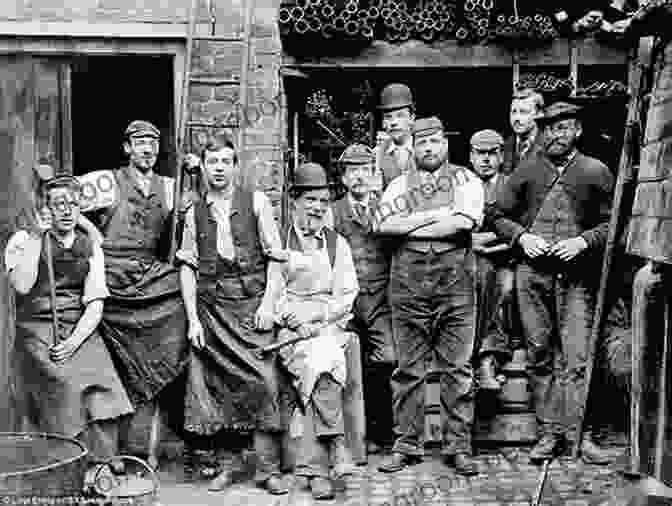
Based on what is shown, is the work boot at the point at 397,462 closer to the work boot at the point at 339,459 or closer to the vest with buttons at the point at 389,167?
the work boot at the point at 339,459

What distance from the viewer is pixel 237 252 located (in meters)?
7.09

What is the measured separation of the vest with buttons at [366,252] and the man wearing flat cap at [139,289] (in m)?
1.26

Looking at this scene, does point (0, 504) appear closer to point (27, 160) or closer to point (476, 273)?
point (476, 273)

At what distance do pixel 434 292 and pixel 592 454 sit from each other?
1.55 metres

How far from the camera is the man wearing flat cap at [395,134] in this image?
7.98 meters

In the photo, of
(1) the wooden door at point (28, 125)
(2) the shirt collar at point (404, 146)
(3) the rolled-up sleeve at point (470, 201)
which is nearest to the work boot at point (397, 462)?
(3) the rolled-up sleeve at point (470, 201)

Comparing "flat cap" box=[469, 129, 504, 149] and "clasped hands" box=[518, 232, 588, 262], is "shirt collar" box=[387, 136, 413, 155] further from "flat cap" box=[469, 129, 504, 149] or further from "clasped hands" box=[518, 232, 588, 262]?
"clasped hands" box=[518, 232, 588, 262]

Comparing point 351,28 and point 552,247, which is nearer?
point 552,247

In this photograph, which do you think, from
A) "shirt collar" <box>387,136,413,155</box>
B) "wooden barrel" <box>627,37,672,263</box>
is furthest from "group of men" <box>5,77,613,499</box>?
"wooden barrel" <box>627,37,672,263</box>

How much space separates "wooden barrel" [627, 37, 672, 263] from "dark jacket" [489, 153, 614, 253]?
162 cm

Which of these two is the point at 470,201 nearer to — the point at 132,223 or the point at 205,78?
the point at 132,223

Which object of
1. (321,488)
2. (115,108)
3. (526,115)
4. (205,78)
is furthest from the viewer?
(115,108)

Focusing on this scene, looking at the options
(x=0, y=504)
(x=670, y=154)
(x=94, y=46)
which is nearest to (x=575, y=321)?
(x=670, y=154)

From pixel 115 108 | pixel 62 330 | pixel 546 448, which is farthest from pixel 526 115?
pixel 115 108
